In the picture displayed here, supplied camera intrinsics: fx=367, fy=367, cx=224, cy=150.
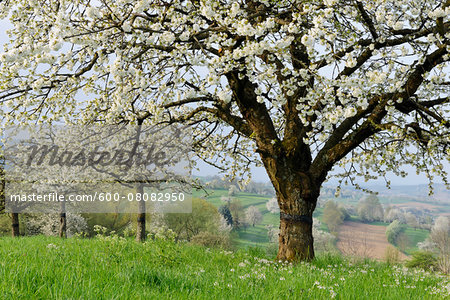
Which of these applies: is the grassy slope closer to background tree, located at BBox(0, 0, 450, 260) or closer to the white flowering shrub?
background tree, located at BBox(0, 0, 450, 260)

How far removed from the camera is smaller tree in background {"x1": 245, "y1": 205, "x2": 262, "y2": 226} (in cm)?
2877

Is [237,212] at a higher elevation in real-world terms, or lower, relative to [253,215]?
higher

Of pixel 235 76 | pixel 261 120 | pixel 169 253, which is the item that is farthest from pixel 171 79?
pixel 169 253

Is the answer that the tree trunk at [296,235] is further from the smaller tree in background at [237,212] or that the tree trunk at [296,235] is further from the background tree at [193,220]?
the smaller tree in background at [237,212]

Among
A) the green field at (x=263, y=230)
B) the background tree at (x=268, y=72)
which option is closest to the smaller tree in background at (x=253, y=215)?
the green field at (x=263, y=230)

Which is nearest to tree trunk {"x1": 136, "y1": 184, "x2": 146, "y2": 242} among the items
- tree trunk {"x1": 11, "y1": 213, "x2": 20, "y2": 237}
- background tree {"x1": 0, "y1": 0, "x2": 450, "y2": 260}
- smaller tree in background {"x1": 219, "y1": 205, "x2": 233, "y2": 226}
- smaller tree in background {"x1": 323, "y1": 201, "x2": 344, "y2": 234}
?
background tree {"x1": 0, "y1": 0, "x2": 450, "y2": 260}

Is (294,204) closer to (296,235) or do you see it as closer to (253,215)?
(296,235)

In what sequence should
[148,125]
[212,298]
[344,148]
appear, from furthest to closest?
1. [148,125]
2. [344,148]
3. [212,298]

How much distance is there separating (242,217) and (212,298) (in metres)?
24.5

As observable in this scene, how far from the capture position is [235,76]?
865cm

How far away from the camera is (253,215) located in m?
29.8

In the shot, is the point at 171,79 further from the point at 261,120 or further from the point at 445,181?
the point at 445,181

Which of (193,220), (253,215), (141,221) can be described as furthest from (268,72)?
(253,215)

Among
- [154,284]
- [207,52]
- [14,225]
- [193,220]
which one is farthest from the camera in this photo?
[193,220]
